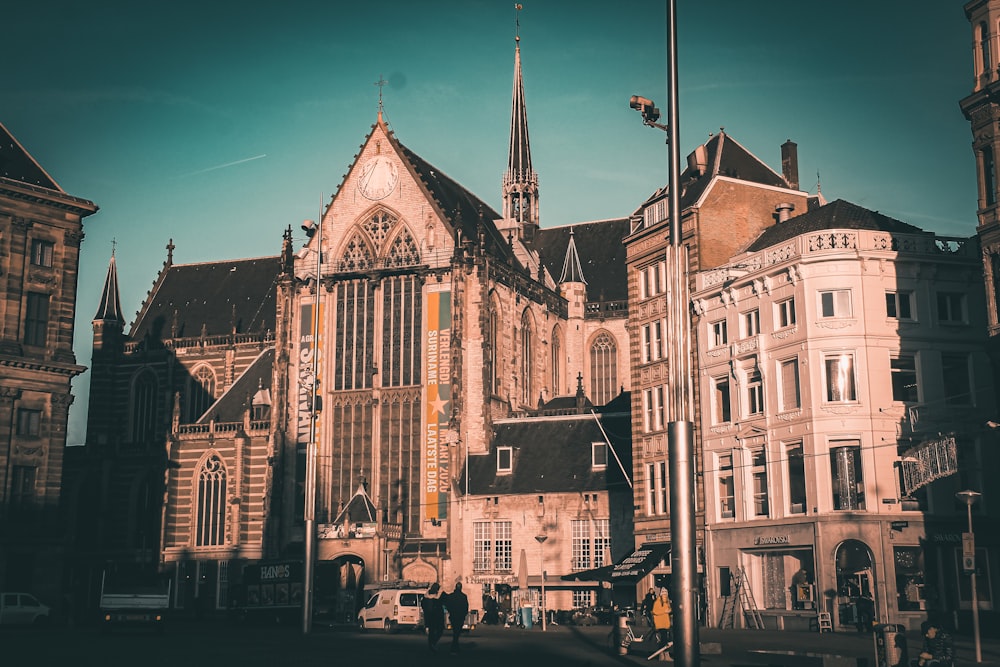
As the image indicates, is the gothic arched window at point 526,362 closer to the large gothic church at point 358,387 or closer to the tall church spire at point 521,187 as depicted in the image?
the large gothic church at point 358,387

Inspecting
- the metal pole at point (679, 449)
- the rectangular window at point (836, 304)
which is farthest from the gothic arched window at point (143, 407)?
the metal pole at point (679, 449)

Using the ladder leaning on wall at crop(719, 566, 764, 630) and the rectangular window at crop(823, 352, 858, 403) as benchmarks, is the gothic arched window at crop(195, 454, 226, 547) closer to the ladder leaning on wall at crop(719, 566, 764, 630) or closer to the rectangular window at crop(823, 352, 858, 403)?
the ladder leaning on wall at crop(719, 566, 764, 630)

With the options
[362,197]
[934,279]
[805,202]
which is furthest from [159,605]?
[362,197]

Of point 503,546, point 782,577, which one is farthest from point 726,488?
point 503,546

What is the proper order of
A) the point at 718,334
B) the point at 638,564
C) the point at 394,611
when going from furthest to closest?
the point at 638,564, the point at 718,334, the point at 394,611

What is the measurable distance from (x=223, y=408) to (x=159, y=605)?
41071 millimetres

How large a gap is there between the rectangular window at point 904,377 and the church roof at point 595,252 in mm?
38401

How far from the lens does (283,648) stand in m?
32.1

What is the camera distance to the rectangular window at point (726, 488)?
49.3 m

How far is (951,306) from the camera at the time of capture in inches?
1821

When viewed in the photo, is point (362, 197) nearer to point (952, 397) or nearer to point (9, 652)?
point (952, 397)

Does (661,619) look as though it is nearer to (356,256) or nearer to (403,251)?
(403,251)

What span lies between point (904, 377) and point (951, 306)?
3315 mm

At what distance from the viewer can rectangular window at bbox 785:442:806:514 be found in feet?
150
